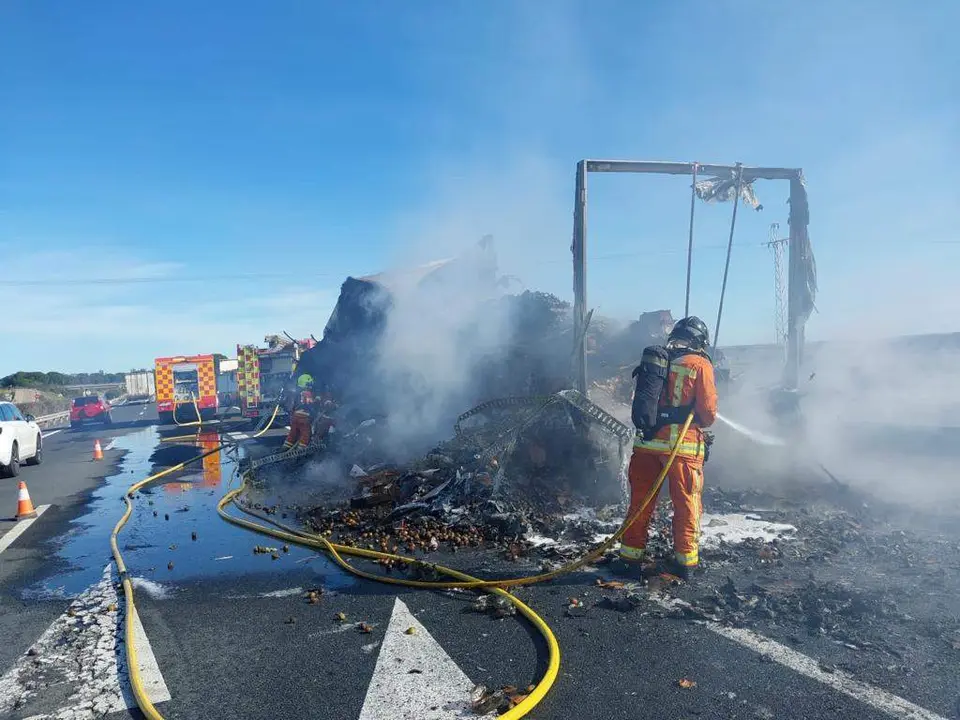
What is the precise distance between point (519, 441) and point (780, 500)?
3262 mm

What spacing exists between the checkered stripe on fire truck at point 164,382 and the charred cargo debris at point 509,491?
18.5 metres

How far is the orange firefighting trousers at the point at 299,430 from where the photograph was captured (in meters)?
11.8

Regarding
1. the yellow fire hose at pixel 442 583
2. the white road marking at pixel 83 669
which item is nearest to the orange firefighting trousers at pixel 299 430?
the yellow fire hose at pixel 442 583

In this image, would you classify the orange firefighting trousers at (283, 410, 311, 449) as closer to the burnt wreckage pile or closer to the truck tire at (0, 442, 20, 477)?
the burnt wreckage pile

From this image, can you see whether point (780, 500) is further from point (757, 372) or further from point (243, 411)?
point (243, 411)

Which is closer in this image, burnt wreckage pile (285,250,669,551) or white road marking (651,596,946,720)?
white road marking (651,596,946,720)

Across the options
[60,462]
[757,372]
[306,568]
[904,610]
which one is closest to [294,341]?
[60,462]

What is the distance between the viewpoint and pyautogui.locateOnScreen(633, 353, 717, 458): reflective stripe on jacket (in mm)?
5234

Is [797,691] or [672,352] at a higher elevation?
[672,352]

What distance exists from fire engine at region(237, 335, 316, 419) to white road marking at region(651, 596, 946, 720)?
2107 centimetres

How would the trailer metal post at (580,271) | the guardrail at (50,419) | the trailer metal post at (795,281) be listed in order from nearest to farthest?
the trailer metal post at (580,271)
the trailer metal post at (795,281)
the guardrail at (50,419)

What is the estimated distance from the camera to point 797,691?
3271 millimetres

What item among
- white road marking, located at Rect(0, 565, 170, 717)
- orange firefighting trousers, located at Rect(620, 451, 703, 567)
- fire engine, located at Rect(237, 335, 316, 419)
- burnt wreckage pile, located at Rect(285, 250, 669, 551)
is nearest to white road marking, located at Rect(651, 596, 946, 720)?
orange firefighting trousers, located at Rect(620, 451, 703, 567)

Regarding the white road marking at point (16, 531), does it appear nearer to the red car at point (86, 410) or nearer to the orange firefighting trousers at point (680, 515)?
the orange firefighting trousers at point (680, 515)
